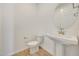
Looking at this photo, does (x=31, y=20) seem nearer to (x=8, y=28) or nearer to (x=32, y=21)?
(x=32, y=21)

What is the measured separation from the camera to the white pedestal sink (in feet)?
4.16

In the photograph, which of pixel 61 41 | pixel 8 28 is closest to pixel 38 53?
pixel 61 41

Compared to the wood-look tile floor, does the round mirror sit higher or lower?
higher

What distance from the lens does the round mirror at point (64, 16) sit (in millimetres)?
1276

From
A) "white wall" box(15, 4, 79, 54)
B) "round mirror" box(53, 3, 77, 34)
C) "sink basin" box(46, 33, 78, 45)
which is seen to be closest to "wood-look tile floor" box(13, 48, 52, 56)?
"white wall" box(15, 4, 79, 54)

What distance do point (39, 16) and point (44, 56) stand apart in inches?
15.6

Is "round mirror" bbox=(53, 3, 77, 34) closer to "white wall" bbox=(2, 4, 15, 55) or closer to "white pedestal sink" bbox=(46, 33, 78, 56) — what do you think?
"white pedestal sink" bbox=(46, 33, 78, 56)

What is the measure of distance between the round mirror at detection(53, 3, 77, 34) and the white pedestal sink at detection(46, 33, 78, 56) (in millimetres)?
88

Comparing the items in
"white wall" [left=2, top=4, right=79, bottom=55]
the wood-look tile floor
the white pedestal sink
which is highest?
"white wall" [left=2, top=4, right=79, bottom=55]

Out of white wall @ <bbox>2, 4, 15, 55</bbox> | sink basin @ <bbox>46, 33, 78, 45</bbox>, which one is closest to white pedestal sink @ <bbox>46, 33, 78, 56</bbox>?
sink basin @ <bbox>46, 33, 78, 45</bbox>

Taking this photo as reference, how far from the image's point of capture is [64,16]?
1.28 metres

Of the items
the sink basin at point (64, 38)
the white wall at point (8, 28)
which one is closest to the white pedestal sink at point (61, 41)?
the sink basin at point (64, 38)

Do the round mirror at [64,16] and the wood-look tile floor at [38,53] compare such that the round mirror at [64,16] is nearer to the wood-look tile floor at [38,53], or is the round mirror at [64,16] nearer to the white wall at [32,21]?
the white wall at [32,21]

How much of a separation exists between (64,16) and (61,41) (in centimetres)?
24
